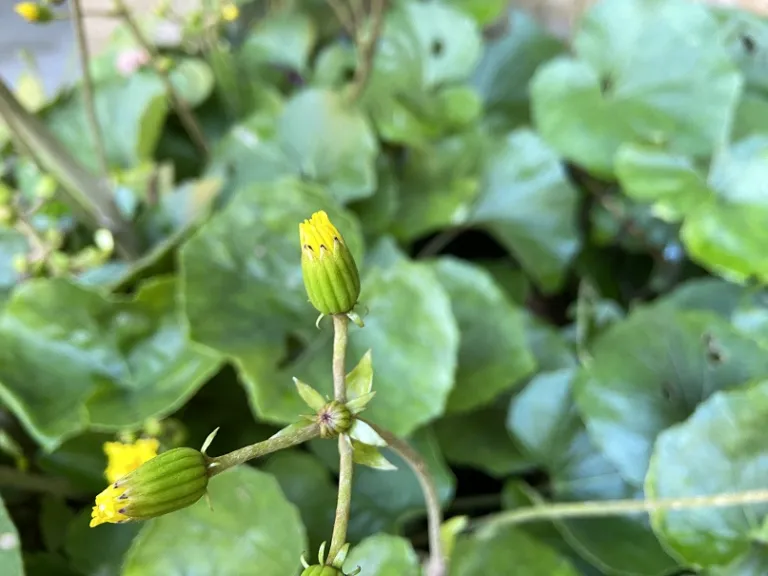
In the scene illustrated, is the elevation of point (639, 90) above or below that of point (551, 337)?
above

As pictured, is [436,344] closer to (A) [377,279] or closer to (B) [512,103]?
(A) [377,279]

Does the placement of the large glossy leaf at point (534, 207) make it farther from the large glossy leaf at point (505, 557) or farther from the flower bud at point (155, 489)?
the flower bud at point (155, 489)

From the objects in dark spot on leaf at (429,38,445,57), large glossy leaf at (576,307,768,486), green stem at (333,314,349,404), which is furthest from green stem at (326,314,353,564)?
dark spot on leaf at (429,38,445,57)

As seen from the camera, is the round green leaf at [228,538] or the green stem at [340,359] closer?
the green stem at [340,359]

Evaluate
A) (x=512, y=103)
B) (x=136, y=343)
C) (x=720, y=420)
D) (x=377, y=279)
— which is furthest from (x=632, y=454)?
(x=512, y=103)

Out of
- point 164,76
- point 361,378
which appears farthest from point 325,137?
point 361,378

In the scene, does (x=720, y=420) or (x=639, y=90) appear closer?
(x=720, y=420)

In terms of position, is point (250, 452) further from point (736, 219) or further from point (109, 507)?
point (736, 219)

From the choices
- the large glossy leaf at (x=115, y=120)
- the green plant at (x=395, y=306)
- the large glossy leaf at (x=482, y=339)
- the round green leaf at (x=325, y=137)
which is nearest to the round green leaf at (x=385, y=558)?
the green plant at (x=395, y=306)
